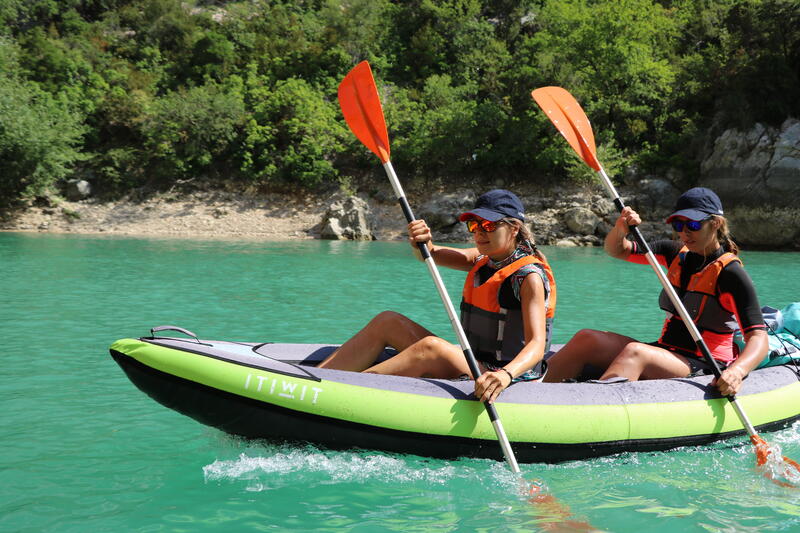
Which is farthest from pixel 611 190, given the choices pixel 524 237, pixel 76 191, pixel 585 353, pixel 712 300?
pixel 76 191

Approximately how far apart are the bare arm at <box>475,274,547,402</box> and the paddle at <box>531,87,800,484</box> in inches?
33.7

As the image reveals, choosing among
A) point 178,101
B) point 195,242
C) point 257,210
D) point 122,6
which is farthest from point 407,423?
point 122,6

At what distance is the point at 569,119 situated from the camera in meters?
4.91

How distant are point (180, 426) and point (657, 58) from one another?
86.9 ft

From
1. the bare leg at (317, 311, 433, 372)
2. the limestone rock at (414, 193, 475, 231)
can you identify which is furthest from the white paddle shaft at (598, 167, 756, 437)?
the limestone rock at (414, 193, 475, 231)

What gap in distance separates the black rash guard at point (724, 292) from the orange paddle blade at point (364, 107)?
1.75 m

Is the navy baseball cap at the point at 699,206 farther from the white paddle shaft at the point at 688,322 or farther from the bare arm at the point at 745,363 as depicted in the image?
the bare arm at the point at 745,363

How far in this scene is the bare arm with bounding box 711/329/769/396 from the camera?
3.41 meters

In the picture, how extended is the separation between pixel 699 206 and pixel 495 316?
1.28 metres

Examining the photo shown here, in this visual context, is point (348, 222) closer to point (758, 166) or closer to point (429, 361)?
point (758, 166)

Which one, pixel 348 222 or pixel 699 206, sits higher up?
pixel 699 206

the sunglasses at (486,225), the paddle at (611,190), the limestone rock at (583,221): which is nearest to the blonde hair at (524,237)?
the sunglasses at (486,225)

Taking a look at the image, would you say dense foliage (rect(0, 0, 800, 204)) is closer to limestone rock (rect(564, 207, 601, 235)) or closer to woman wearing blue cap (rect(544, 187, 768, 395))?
limestone rock (rect(564, 207, 601, 235))

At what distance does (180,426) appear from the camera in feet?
12.9
